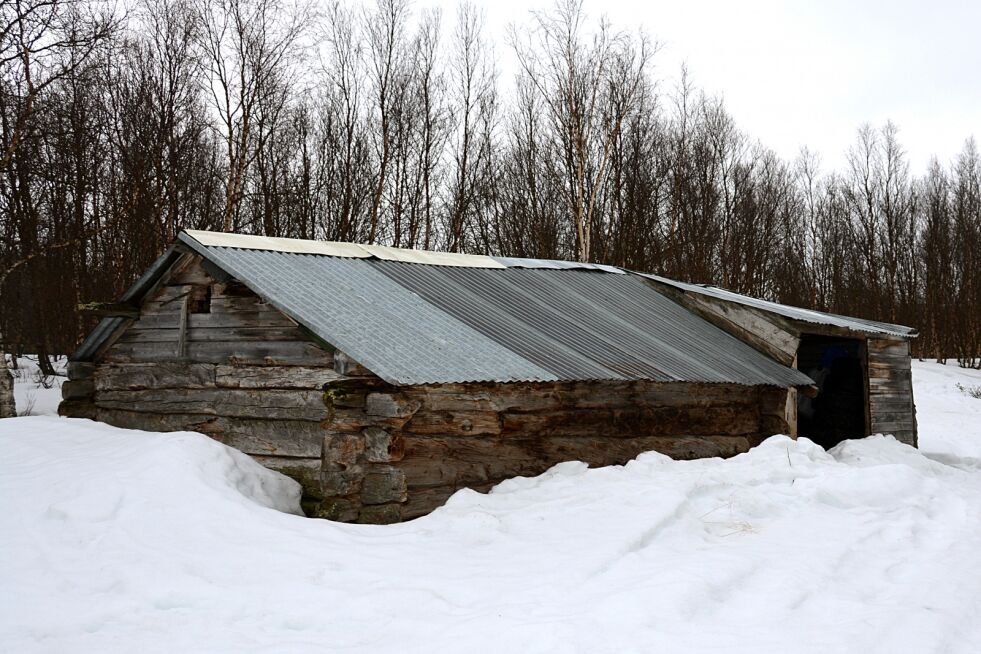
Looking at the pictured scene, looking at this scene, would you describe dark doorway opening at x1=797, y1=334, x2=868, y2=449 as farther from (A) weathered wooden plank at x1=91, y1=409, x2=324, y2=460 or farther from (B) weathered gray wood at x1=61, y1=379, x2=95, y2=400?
(B) weathered gray wood at x1=61, y1=379, x2=95, y2=400

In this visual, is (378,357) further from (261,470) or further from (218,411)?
(218,411)

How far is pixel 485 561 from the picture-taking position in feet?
17.9

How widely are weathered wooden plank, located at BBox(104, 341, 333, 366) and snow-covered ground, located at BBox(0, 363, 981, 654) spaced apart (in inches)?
39.1

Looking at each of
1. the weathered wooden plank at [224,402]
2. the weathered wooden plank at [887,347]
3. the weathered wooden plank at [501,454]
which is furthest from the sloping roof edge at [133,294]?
the weathered wooden plank at [887,347]

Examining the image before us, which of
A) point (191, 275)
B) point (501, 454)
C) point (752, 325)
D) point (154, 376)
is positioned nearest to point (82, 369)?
point (154, 376)

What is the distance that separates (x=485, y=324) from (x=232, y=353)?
110 inches

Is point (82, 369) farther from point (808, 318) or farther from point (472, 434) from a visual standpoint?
point (808, 318)

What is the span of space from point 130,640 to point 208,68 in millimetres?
17077

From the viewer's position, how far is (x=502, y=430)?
7.41 m

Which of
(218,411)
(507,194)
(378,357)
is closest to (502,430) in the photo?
(378,357)

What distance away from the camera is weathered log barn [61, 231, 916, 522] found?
22.2 ft

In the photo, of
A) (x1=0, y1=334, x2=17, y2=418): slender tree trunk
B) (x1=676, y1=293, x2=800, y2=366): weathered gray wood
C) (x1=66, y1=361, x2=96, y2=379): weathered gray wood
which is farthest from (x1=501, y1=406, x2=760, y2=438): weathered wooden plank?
(x1=0, y1=334, x2=17, y2=418): slender tree trunk

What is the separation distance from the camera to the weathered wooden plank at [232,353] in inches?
→ 286

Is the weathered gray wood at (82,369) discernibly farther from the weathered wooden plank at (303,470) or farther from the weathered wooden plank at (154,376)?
the weathered wooden plank at (303,470)
